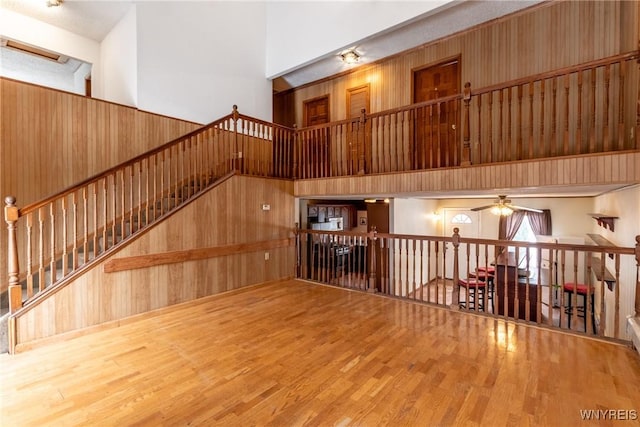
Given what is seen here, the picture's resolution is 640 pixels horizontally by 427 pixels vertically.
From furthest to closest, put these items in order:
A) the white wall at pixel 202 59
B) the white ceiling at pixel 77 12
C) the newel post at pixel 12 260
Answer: the white wall at pixel 202 59 → the white ceiling at pixel 77 12 → the newel post at pixel 12 260

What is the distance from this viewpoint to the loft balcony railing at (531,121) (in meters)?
3.16

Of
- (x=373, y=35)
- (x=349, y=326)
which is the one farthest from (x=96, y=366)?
(x=373, y=35)

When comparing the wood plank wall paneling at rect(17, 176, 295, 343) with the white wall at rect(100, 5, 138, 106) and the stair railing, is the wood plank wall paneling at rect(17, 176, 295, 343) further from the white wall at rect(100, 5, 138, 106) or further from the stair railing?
the white wall at rect(100, 5, 138, 106)

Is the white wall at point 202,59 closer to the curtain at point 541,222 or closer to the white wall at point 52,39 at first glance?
the white wall at point 52,39

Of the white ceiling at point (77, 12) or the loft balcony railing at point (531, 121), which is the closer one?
the loft balcony railing at point (531, 121)

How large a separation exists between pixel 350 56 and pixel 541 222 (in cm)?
646

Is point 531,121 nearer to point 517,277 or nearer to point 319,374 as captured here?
point 517,277

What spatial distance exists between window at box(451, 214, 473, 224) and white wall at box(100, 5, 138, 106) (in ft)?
27.8

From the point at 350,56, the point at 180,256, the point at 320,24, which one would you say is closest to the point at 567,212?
the point at 350,56

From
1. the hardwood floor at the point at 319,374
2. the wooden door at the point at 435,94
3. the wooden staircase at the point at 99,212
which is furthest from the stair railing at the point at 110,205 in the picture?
the wooden door at the point at 435,94

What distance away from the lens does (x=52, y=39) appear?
5.26m

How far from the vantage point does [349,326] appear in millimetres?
3449

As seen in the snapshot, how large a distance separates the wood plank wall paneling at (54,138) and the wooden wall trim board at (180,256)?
1546 millimetres

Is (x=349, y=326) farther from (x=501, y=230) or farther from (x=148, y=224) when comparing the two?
(x=501, y=230)
